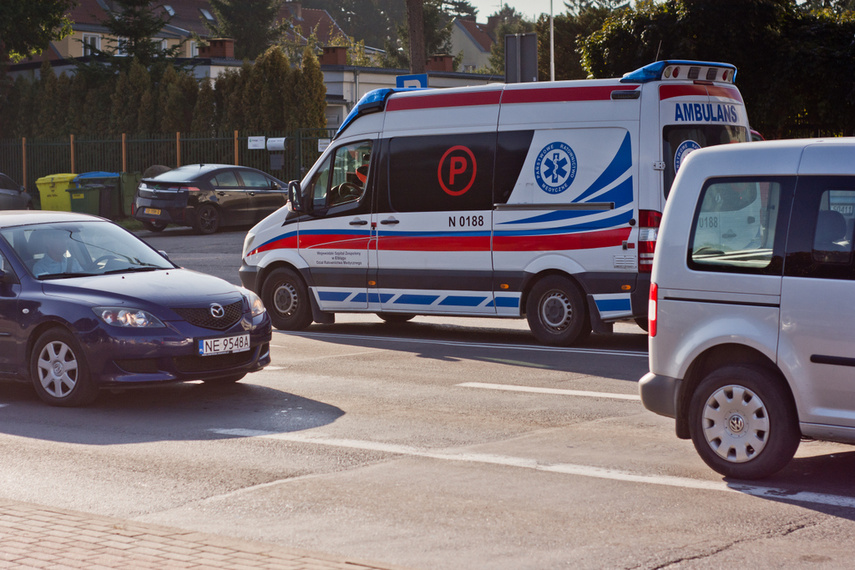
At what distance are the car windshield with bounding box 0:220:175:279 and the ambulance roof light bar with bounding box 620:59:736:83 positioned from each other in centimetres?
477

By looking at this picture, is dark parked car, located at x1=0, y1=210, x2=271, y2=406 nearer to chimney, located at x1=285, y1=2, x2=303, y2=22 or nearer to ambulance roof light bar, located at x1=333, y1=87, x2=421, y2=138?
ambulance roof light bar, located at x1=333, y1=87, x2=421, y2=138

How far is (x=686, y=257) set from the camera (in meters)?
6.87

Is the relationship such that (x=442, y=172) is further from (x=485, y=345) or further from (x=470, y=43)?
(x=470, y=43)

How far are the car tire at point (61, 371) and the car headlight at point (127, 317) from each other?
299 millimetres

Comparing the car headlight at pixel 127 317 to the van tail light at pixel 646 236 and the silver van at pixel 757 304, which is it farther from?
the van tail light at pixel 646 236

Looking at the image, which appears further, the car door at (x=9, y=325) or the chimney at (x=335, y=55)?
the chimney at (x=335, y=55)

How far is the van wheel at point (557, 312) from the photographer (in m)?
12.0

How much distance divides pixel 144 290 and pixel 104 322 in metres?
0.46

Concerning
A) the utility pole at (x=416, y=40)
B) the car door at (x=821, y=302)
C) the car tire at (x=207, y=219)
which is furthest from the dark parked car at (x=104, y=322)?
the car tire at (x=207, y=219)

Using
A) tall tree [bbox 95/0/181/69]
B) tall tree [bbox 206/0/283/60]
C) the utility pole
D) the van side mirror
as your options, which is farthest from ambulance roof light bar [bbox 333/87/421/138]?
tall tree [bbox 206/0/283/60]

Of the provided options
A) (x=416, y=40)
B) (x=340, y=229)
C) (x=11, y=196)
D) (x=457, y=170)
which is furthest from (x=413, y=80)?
(x=11, y=196)

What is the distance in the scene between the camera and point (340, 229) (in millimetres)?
13562

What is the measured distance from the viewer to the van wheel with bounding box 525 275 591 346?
1202 cm

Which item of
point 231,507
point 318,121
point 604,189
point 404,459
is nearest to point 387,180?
point 604,189
